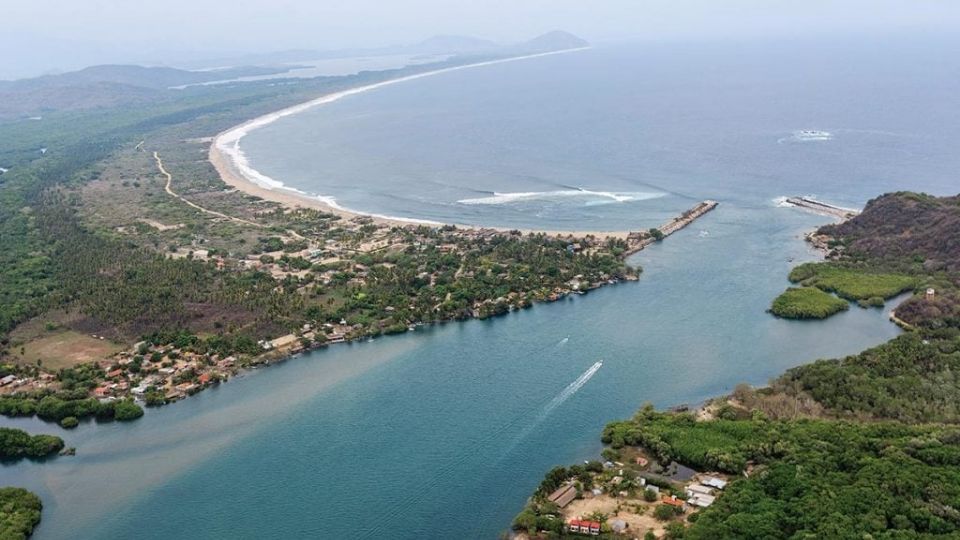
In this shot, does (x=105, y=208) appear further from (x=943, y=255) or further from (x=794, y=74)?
(x=794, y=74)

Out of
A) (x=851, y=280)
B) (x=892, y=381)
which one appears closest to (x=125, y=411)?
(x=892, y=381)

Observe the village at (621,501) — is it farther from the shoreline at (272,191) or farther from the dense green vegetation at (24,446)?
the shoreline at (272,191)

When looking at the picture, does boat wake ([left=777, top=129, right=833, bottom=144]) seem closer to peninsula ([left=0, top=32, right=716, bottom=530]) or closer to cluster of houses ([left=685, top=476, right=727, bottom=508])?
peninsula ([left=0, top=32, right=716, bottom=530])

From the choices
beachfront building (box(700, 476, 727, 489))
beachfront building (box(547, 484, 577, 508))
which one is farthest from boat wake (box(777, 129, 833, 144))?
beachfront building (box(547, 484, 577, 508))

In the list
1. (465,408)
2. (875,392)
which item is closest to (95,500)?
(465,408)

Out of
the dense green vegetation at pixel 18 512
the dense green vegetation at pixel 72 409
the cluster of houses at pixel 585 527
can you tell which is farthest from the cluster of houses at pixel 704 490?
the dense green vegetation at pixel 72 409

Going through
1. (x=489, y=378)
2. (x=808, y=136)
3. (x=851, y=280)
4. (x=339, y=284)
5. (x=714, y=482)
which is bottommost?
(x=714, y=482)

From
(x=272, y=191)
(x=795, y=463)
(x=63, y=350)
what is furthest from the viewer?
(x=272, y=191)

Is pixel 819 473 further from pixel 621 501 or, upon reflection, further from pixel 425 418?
pixel 425 418
